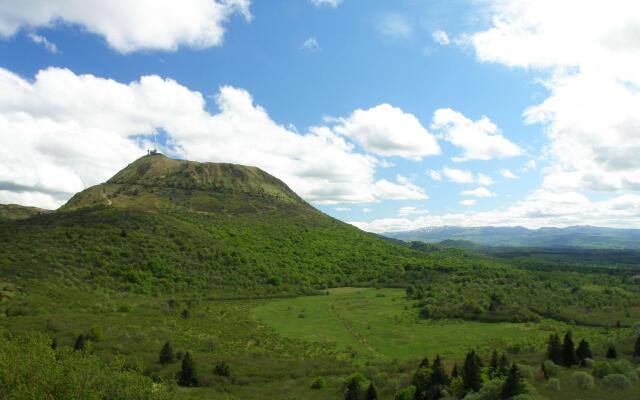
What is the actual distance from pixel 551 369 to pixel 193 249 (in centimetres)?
8323

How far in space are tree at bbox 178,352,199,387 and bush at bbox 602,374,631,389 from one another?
1280 inches

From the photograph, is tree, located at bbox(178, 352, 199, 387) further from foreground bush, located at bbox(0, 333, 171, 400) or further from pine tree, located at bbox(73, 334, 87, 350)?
pine tree, located at bbox(73, 334, 87, 350)

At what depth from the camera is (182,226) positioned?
117312 mm

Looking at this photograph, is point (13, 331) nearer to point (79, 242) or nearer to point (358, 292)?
point (79, 242)

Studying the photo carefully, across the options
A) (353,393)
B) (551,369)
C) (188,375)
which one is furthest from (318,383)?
(551,369)

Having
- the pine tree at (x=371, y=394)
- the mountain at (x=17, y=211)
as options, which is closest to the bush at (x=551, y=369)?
the pine tree at (x=371, y=394)

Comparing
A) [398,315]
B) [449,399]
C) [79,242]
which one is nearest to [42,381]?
[449,399]

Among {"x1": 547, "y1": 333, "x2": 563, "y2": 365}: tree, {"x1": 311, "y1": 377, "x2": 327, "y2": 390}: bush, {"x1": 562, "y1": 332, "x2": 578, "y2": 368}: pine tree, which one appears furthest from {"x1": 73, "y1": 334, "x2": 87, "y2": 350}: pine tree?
{"x1": 562, "y1": 332, "x2": 578, "y2": 368}: pine tree

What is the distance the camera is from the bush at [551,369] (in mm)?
36719

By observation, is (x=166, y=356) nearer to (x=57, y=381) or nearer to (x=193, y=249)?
(x=57, y=381)

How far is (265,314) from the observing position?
7581cm

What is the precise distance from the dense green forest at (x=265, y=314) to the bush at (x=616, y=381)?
0.21 meters

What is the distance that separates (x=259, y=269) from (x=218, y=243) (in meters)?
14.2

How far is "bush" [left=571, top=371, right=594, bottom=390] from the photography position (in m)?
31.4
